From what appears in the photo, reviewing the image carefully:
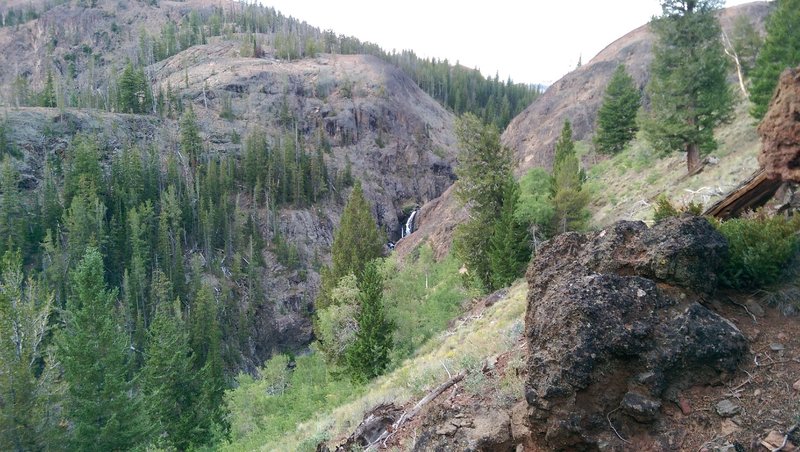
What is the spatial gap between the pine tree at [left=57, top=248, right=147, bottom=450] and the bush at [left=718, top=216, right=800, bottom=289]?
27262 millimetres

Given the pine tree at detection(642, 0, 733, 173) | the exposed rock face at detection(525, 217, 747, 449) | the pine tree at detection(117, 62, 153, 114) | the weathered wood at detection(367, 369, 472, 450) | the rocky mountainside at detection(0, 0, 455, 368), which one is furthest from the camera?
the pine tree at detection(117, 62, 153, 114)

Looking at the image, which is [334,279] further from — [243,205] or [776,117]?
[243,205]

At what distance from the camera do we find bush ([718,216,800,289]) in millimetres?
6535

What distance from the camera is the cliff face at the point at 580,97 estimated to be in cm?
5781

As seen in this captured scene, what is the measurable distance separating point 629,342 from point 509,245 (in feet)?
60.8

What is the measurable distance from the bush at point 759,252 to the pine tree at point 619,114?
34064 millimetres

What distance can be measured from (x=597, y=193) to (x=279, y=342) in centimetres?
5050

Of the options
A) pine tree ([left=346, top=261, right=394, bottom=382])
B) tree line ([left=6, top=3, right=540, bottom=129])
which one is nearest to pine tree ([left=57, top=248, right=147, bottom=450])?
pine tree ([left=346, top=261, right=394, bottom=382])

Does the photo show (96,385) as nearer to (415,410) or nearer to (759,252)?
(415,410)

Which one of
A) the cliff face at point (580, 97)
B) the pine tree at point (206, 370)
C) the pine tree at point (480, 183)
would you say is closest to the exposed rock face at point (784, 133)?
the pine tree at point (480, 183)

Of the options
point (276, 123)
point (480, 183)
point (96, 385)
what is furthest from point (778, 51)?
point (276, 123)

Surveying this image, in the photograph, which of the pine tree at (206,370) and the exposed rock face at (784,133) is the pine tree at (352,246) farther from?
the exposed rock face at (784,133)

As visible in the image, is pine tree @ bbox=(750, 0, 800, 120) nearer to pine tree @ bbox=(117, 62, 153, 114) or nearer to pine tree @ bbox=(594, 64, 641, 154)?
pine tree @ bbox=(594, 64, 641, 154)

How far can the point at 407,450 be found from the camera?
7.62m
